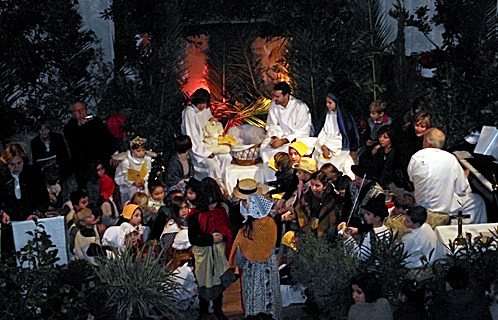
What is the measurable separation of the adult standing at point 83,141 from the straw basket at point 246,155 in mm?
1715

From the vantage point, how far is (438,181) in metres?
12.0

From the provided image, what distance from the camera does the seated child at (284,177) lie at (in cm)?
1270

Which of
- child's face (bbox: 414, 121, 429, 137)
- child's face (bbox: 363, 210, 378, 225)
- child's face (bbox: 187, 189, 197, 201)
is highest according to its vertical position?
child's face (bbox: 414, 121, 429, 137)

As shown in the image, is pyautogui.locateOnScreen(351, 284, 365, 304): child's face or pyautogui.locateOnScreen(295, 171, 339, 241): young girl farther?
pyautogui.locateOnScreen(295, 171, 339, 241): young girl

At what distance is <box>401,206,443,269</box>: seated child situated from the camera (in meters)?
10.3

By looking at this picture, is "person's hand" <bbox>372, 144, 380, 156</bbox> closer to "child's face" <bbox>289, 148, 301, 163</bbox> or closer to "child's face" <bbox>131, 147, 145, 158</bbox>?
"child's face" <bbox>289, 148, 301, 163</bbox>

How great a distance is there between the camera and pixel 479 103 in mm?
13820

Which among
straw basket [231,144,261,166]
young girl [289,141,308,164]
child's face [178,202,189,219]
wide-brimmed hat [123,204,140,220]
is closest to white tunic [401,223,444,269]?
child's face [178,202,189,219]

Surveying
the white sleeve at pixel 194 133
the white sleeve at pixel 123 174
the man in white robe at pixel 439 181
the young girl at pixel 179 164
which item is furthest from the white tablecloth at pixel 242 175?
the man in white robe at pixel 439 181

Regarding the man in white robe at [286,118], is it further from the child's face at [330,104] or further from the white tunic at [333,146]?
the child's face at [330,104]

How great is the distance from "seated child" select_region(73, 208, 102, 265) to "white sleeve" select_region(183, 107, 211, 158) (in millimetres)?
3168

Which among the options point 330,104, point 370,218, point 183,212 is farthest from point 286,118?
point 370,218

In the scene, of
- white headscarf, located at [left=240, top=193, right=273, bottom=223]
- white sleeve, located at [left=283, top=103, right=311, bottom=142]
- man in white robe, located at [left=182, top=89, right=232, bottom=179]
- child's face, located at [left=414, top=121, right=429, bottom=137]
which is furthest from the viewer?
white sleeve, located at [left=283, top=103, right=311, bottom=142]

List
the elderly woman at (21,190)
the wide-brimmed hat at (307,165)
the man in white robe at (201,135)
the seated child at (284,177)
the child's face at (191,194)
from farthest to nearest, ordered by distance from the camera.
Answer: the man in white robe at (201,135) → the wide-brimmed hat at (307,165) → the seated child at (284,177) → the elderly woman at (21,190) → the child's face at (191,194)
